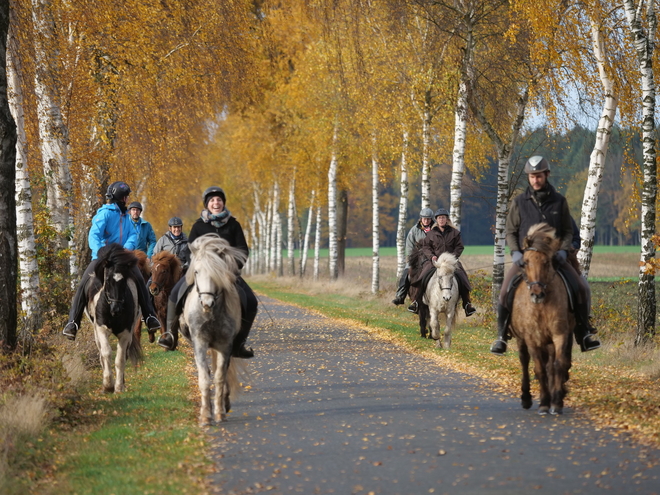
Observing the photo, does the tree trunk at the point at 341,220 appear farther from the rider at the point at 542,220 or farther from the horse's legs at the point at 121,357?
the rider at the point at 542,220

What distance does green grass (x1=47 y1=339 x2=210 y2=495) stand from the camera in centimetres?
666

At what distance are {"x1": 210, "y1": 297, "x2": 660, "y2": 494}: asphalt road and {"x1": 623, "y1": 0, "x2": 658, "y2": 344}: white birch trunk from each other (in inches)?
163

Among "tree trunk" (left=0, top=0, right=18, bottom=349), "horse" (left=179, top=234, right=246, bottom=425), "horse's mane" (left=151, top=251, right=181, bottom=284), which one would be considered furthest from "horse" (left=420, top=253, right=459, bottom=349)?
"tree trunk" (left=0, top=0, right=18, bottom=349)

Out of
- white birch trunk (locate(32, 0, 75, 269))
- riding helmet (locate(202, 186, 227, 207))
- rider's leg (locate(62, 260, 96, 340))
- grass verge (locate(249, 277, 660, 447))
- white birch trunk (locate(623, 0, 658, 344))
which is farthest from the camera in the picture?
white birch trunk (locate(32, 0, 75, 269))

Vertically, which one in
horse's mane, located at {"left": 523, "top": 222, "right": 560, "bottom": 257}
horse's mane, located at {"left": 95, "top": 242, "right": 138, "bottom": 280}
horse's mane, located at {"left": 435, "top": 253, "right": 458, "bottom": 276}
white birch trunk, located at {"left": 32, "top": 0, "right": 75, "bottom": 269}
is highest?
white birch trunk, located at {"left": 32, "top": 0, "right": 75, "bottom": 269}

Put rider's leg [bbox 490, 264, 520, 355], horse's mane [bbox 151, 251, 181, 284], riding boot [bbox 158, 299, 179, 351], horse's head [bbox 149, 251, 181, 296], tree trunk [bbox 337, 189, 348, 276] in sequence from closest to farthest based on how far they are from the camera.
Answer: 1. rider's leg [bbox 490, 264, 520, 355]
2. riding boot [bbox 158, 299, 179, 351]
3. horse's head [bbox 149, 251, 181, 296]
4. horse's mane [bbox 151, 251, 181, 284]
5. tree trunk [bbox 337, 189, 348, 276]

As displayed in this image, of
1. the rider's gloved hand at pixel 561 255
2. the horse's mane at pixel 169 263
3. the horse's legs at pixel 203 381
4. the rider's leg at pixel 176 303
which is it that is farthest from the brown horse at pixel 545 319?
the horse's mane at pixel 169 263

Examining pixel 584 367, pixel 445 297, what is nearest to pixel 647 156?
pixel 584 367

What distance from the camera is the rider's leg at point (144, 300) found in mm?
11531

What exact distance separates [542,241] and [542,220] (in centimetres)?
64

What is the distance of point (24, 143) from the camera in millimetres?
13891

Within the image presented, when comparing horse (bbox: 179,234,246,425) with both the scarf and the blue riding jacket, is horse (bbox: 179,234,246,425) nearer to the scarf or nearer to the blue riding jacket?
the scarf

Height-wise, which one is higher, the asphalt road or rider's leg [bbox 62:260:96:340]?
rider's leg [bbox 62:260:96:340]

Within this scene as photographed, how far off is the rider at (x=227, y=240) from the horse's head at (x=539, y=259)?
301cm
